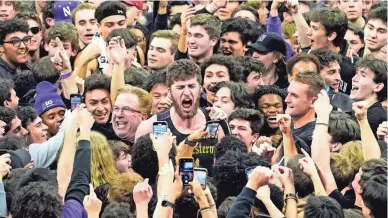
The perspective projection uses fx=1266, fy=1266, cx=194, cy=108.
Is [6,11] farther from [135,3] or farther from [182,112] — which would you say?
[182,112]

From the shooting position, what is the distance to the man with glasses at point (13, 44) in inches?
529

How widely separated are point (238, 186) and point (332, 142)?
176cm

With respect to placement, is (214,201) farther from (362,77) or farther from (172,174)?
(362,77)

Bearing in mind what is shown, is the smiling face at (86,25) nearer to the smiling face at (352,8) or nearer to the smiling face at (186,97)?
the smiling face at (352,8)

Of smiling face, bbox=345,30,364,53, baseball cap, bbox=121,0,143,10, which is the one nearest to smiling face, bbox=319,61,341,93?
smiling face, bbox=345,30,364,53

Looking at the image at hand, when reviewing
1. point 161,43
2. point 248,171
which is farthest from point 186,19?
point 248,171

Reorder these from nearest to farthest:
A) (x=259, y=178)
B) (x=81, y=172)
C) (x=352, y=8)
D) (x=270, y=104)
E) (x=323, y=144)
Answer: (x=259, y=178) → (x=81, y=172) → (x=323, y=144) → (x=270, y=104) → (x=352, y=8)

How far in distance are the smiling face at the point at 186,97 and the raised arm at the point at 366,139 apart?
166cm

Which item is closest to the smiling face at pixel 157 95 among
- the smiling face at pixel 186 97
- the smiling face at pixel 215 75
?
the smiling face at pixel 215 75

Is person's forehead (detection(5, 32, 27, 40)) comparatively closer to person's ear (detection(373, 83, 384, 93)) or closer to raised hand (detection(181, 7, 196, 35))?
raised hand (detection(181, 7, 196, 35))

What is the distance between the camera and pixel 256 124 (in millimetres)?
11297

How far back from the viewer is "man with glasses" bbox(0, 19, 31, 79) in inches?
529

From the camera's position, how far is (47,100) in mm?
12172

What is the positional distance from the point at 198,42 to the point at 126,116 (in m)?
1.86
